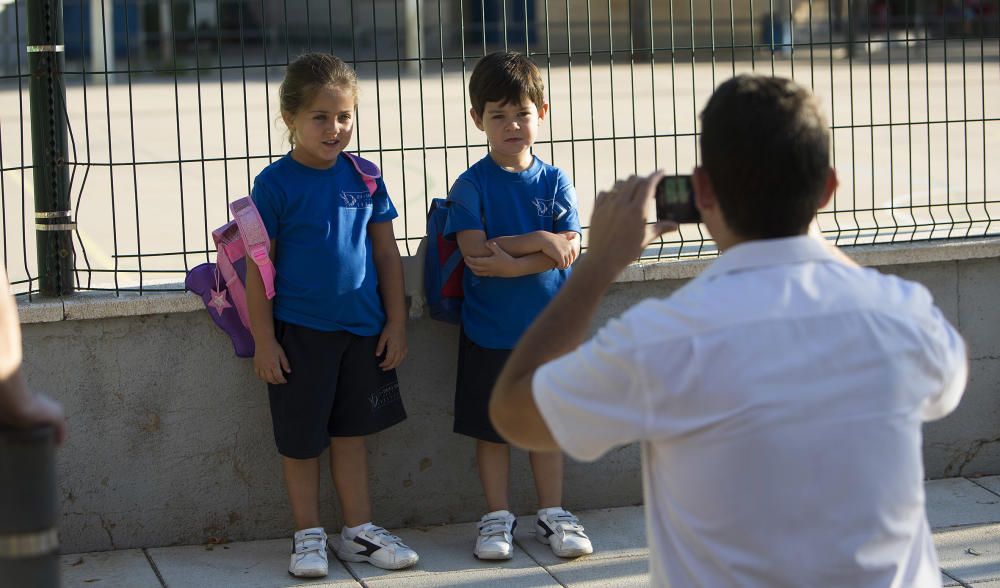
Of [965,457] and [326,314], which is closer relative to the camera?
[326,314]

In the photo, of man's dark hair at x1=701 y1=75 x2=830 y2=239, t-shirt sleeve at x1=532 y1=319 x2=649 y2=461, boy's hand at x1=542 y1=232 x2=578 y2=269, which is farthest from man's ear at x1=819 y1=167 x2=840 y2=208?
boy's hand at x1=542 y1=232 x2=578 y2=269

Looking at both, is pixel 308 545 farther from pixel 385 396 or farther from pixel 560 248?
pixel 560 248

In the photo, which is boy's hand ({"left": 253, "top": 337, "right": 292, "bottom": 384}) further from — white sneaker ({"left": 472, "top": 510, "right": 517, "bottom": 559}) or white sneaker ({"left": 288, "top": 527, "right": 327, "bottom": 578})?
white sneaker ({"left": 472, "top": 510, "right": 517, "bottom": 559})

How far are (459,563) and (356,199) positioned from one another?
134 cm

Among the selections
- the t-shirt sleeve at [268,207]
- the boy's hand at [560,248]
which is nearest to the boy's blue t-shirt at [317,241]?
the t-shirt sleeve at [268,207]

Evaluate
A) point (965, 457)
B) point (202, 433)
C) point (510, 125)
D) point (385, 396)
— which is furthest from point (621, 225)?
point (965, 457)

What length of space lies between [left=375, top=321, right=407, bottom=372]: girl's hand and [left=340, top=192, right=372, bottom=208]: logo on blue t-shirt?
429 mm

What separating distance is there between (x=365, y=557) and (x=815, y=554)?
301 centimetres

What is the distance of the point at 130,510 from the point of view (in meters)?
4.82

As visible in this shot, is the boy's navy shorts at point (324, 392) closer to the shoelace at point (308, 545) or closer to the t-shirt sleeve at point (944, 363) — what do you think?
the shoelace at point (308, 545)

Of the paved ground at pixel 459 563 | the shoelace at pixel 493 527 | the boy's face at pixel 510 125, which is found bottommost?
the paved ground at pixel 459 563

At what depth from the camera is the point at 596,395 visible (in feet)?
6.21

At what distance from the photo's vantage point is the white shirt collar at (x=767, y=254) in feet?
6.40

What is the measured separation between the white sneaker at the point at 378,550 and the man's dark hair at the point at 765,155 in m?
2.91
